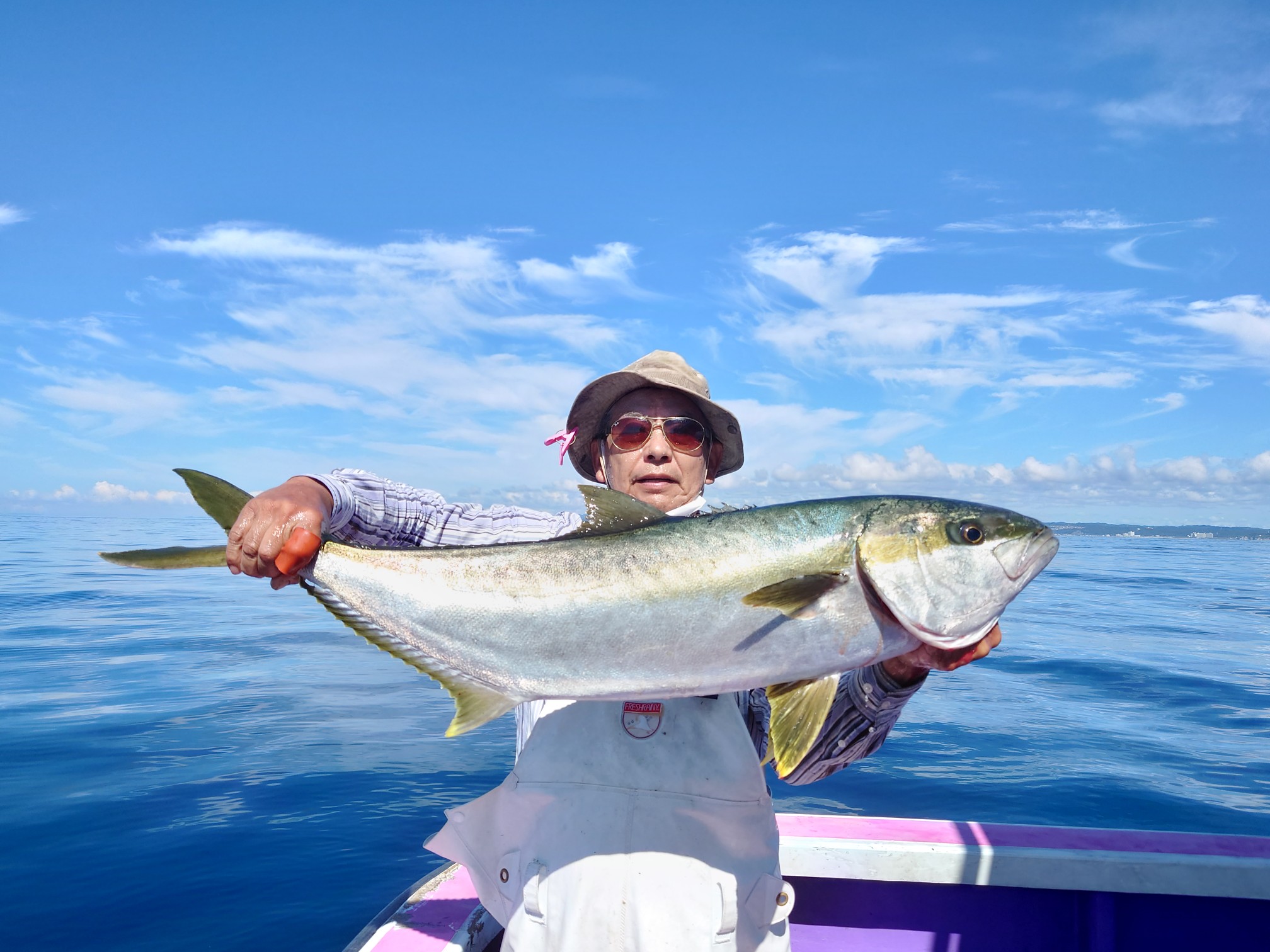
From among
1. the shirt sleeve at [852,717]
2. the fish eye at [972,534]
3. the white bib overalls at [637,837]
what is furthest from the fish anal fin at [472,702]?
the fish eye at [972,534]

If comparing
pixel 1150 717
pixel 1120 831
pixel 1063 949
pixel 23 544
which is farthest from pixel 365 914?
pixel 23 544

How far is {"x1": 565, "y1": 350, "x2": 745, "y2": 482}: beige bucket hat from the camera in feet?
12.4

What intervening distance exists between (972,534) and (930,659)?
0.45 m

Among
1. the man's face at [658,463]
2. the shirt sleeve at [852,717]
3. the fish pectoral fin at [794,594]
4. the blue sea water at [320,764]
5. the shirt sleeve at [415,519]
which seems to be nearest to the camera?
the fish pectoral fin at [794,594]

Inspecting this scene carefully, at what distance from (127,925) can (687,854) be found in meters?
4.87

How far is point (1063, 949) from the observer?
4082 millimetres

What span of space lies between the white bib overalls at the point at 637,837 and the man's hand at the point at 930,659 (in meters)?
0.64

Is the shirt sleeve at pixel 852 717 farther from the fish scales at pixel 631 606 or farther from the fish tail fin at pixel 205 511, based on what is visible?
the fish tail fin at pixel 205 511

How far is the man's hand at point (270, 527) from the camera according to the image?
98.5 inches

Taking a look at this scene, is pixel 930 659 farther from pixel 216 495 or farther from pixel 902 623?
pixel 216 495

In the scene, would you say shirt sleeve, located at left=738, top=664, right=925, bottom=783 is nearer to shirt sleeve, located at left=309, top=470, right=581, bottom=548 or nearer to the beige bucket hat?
shirt sleeve, located at left=309, top=470, right=581, bottom=548

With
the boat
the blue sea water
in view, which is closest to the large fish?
the boat

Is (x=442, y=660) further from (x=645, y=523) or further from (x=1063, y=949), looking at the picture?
(x=1063, y=949)

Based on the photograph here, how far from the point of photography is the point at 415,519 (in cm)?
342
